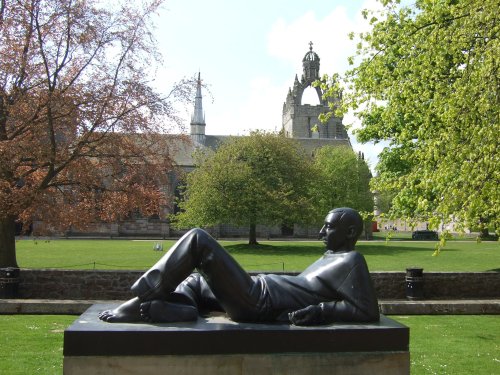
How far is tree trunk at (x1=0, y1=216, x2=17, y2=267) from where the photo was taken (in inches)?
619

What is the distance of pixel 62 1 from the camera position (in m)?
14.5

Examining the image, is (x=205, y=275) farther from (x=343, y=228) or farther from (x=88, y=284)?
(x=88, y=284)

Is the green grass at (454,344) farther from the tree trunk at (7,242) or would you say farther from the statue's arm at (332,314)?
the tree trunk at (7,242)

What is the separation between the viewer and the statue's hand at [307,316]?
16.2ft

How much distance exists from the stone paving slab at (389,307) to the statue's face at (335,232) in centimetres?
748

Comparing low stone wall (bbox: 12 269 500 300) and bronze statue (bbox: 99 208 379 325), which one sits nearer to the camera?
bronze statue (bbox: 99 208 379 325)

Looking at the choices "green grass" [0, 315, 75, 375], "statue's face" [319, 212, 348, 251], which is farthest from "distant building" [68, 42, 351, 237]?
"statue's face" [319, 212, 348, 251]

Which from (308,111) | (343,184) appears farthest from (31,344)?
(308,111)

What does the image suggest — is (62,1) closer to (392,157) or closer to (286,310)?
(286,310)

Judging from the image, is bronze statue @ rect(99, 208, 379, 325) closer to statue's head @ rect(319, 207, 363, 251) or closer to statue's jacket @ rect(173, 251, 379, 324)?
statue's jacket @ rect(173, 251, 379, 324)

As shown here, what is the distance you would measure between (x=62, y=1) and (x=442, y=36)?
32.6ft

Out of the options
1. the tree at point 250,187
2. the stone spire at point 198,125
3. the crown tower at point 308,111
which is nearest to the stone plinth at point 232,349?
the tree at point 250,187

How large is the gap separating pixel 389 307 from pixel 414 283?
2722 millimetres

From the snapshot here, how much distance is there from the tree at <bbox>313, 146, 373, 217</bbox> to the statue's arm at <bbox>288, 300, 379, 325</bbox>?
132 feet
